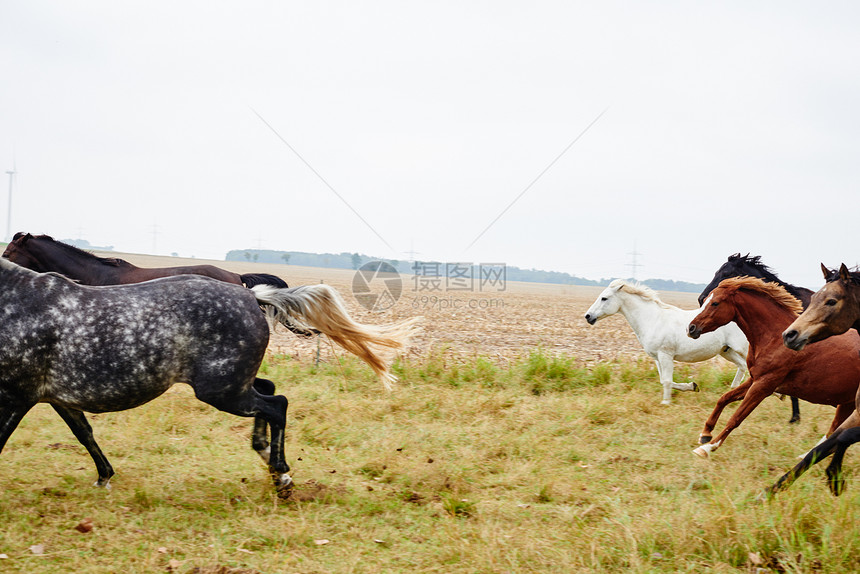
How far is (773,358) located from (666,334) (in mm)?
2735

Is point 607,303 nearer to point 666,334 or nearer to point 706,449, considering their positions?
point 666,334

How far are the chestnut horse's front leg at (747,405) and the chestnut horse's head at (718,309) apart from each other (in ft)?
2.28

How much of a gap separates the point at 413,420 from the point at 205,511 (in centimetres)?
289

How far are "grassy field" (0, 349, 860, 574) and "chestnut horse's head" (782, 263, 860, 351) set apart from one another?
3.70ft

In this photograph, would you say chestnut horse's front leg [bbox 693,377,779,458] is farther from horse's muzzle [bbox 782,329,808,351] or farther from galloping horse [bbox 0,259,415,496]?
galloping horse [bbox 0,259,415,496]

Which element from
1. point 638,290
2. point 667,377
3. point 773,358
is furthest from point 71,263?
point 773,358

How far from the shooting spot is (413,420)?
7.09 meters

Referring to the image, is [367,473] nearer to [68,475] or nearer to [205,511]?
[205,511]

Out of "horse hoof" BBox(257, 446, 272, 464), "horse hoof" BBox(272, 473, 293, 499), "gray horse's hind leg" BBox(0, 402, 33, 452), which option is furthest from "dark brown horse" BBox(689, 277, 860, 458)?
"gray horse's hind leg" BBox(0, 402, 33, 452)

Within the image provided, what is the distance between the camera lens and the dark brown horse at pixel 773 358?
5.66 metres

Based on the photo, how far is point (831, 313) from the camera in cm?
467

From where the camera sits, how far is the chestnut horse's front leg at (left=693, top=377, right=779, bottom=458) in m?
5.85

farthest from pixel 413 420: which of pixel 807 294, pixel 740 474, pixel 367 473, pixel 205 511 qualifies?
pixel 807 294

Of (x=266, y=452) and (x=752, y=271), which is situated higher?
(x=752, y=271)
